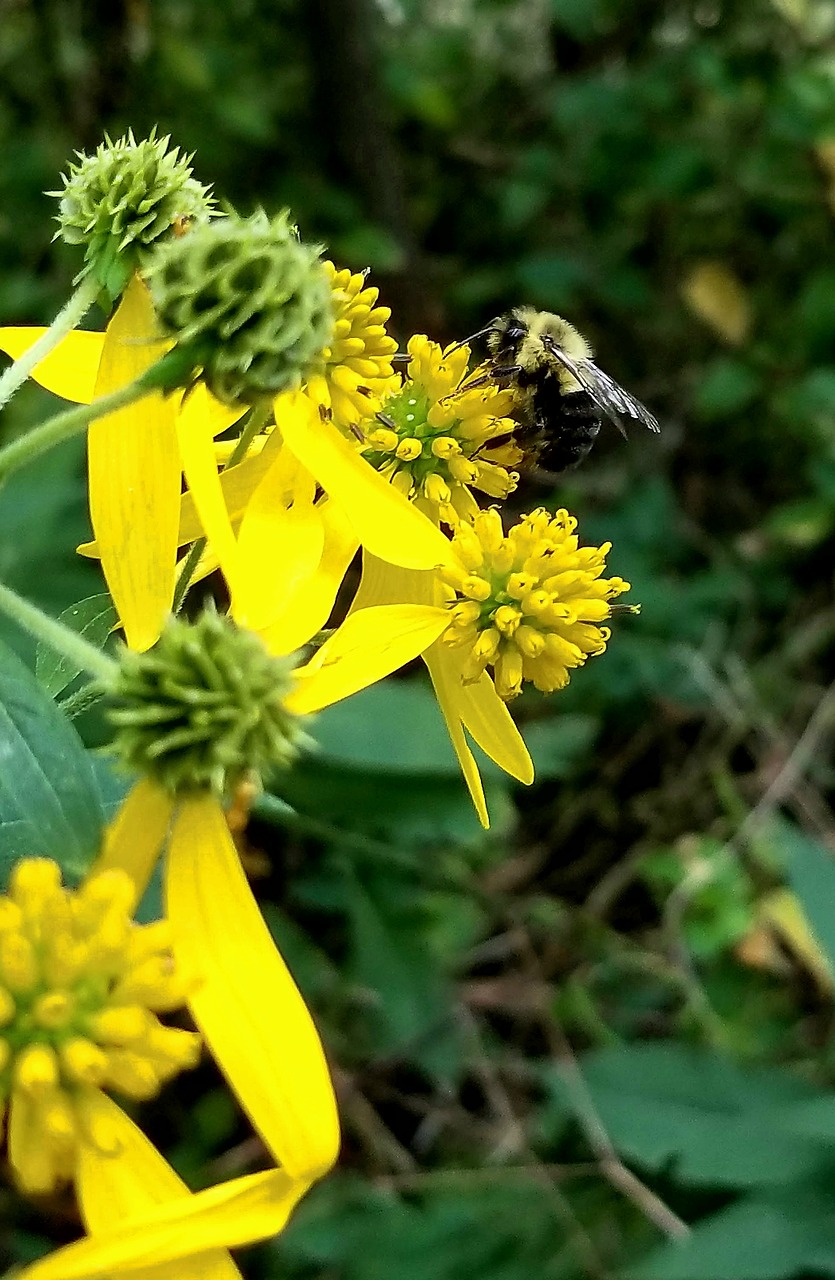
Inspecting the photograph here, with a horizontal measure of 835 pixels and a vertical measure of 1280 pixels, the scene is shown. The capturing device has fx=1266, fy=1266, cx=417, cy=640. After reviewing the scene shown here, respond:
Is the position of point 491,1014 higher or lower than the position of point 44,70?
lower

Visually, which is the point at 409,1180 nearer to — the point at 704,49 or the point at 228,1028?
the point at 228,1028

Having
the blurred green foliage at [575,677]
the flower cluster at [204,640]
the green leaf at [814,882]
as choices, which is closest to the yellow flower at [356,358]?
the flower cluster at [204,640]

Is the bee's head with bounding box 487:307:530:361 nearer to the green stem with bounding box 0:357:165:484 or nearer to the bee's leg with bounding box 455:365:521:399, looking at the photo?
the bee's leg with bounding box 455:365:521:399

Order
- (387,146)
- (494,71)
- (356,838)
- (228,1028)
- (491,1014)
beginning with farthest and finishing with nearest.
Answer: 1. (494,71)
2. (387,146)
3. (491,1014)
4. (356,838)
5. (228,1028)

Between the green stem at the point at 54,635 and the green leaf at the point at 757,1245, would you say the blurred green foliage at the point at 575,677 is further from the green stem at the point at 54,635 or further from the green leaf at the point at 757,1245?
the green stem at the point at 54,635

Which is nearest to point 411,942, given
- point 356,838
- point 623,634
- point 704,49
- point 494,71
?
point 356,838
